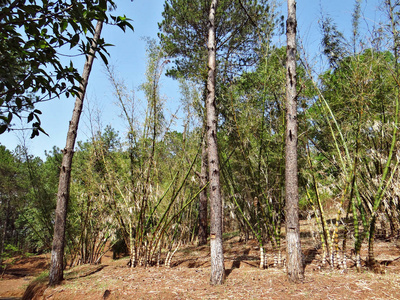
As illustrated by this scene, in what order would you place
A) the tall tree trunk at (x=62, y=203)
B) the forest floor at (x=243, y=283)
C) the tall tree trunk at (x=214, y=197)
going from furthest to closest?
1. the tall tree trunk at (x=62, y=203)
2. the tall tree trunk at (x=214, y=197)
3. the forest floor at (x=243, y=283)

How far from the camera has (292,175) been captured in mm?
3615

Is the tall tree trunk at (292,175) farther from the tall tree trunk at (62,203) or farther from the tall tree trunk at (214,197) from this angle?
the tall tree trunk at (62,203)

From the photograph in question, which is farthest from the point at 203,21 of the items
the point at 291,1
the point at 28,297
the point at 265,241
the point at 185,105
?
the point at 28,297

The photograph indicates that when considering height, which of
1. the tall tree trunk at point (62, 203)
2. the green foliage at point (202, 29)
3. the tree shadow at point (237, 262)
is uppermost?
the green foliage at point (202, 29)

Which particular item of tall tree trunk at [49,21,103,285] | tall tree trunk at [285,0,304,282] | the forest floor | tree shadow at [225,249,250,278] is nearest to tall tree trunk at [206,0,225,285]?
the forest floor

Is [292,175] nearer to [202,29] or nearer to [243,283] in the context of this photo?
[243,283]

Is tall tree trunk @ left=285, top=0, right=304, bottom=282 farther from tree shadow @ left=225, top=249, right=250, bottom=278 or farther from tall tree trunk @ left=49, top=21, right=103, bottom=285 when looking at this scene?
tall tree trunk @ left=49, top=21, right=103, bottom=285

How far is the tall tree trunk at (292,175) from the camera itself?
11.4ft

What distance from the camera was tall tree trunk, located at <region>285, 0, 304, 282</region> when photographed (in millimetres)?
3477

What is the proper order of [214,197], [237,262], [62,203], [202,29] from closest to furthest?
[214,197], [62,203], [237,262], [202,29]

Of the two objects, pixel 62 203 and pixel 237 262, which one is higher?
pixel 62 203

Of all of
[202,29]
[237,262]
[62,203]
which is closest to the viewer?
[62,203]

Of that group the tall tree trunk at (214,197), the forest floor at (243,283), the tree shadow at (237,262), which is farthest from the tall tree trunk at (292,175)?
the tree shadow at (237,262)

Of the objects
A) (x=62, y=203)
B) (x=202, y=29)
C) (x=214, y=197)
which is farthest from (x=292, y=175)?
(x=202, y=29)
